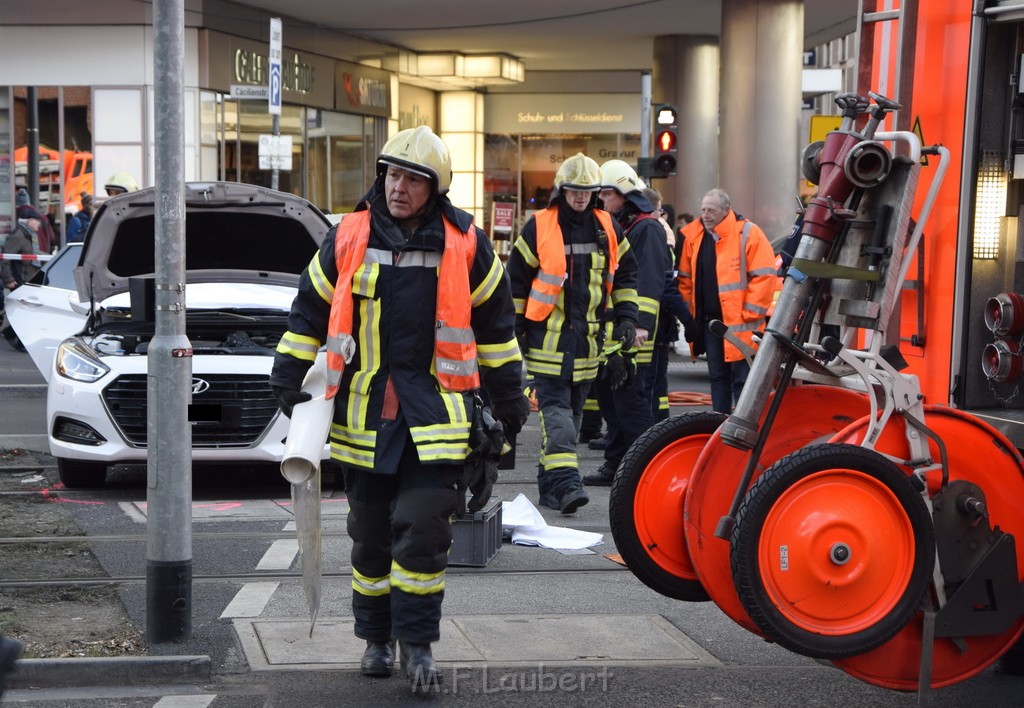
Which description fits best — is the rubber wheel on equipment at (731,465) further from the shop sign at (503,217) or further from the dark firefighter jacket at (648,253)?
the shop sign at (503,217)

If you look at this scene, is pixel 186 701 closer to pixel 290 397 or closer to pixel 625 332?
pixel 290 397

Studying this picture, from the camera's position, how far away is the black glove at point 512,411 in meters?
5.06

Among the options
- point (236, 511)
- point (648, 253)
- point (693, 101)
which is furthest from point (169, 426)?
point (693, 101)

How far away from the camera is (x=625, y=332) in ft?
26.8

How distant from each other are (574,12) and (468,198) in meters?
11.4

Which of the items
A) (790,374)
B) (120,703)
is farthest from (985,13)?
(120,703)

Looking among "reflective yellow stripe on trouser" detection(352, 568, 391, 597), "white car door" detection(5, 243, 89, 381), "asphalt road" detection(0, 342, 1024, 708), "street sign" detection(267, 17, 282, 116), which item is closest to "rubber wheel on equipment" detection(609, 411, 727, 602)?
"asphalt road" detection(0, 342, 1024, 708)

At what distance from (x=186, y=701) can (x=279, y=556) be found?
2.12 m

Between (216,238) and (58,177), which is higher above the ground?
(58,177)

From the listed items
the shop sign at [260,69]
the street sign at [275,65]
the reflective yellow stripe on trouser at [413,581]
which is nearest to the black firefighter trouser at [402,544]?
the reflective yellow stripe on trouser at [413,581]

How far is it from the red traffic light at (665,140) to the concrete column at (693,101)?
33.1 ft

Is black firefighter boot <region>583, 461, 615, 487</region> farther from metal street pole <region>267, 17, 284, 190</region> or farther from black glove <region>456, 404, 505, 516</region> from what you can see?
Result: metal street pole <region>267, 17, 284, 190</region>

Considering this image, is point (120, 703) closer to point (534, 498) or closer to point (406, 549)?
point (406, 549)

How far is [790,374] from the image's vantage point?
4.28 m
